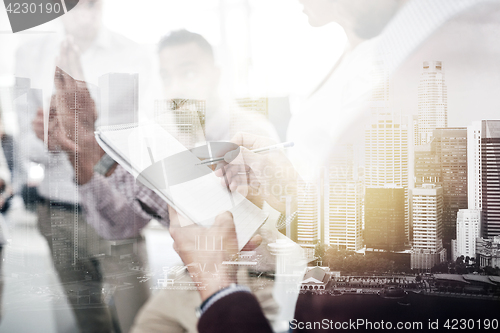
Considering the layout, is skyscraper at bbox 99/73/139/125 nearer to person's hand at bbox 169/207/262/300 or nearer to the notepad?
the notepad

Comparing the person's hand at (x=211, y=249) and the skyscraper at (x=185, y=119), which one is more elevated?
the skyscraper at (x=185, y=119)

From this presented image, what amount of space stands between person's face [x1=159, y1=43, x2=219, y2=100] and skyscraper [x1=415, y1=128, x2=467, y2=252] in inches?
36.5

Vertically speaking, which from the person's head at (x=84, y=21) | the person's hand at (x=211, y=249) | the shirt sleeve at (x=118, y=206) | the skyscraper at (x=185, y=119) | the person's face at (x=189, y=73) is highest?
the person's head at (x=84, y=21)

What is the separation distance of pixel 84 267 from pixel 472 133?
5.85 feet

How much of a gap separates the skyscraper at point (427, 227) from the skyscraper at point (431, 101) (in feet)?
0.73

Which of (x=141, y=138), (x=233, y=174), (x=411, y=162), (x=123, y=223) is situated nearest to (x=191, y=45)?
(x=141, y=138)

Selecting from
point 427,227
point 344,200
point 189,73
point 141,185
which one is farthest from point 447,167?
point 141,185

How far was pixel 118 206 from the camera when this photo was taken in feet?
4.77

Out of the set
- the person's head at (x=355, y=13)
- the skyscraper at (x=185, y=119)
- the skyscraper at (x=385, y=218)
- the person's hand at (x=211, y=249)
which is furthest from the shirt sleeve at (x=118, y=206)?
the person's head at (x=355, y=13)

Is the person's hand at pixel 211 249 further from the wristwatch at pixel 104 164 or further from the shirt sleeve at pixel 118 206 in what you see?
the wristwatch at pixel 104 164

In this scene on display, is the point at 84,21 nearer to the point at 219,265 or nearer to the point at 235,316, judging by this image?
the point at 219,265

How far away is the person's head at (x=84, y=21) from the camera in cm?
143

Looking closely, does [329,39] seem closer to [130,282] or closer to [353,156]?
[353,156]

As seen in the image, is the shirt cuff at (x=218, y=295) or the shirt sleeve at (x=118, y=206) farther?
the shirt sleeve at (x=118, y=206)
